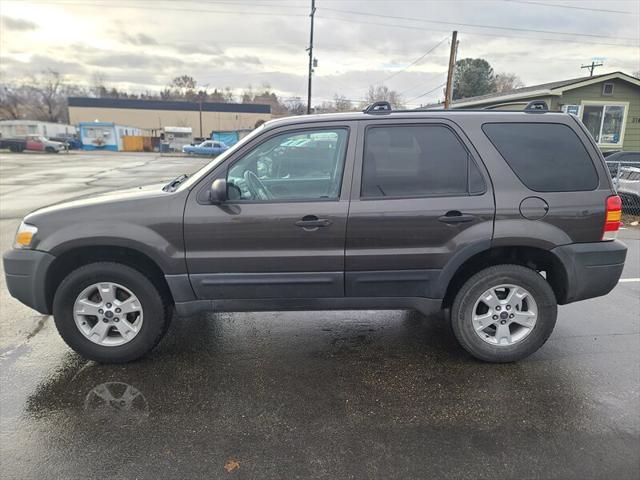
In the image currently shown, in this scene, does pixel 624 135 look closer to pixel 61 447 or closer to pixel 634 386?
pixel 634 386

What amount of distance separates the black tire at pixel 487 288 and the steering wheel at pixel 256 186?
66.3 inches

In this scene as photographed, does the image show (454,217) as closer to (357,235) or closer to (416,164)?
(416,164)

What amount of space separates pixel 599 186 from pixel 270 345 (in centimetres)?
289

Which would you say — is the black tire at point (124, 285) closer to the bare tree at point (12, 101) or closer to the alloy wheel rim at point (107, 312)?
the alloy wheel rim at point (107, 312)

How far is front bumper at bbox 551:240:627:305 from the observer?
3371 millimetres

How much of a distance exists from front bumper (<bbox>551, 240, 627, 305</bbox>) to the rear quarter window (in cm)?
46

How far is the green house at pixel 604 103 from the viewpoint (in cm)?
1892

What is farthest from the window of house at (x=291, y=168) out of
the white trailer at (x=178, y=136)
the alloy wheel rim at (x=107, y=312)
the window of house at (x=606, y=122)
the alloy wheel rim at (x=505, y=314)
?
the white trailer at (x=178, y=136)

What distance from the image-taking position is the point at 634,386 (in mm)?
3217

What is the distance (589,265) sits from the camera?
340 cm

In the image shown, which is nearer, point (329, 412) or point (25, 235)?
point (329, 412)

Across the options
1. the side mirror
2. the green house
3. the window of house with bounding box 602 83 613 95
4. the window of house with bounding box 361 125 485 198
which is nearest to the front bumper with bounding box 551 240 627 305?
the window of house with bounding box 361 125 485 198

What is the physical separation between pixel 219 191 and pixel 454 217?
67.2 inches

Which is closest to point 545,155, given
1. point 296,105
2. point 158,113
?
point 296,105
